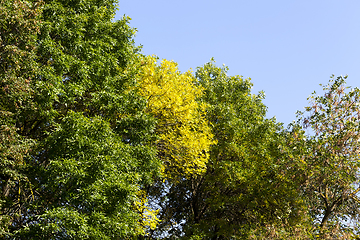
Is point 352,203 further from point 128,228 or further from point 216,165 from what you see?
point 128,228

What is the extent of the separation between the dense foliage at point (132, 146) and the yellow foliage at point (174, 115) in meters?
0.07

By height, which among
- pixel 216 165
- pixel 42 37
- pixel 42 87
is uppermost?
pixel 216 165

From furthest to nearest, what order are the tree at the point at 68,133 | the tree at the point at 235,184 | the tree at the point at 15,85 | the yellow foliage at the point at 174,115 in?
the tree at the point at 235,184 → the yellow foliage at the point at 174,115 → the tree at the point at 68,133 → the tree at the point at 15,85

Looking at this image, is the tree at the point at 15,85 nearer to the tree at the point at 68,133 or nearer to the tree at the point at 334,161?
the tree at the point at 68,133

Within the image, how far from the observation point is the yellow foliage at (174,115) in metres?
18.7

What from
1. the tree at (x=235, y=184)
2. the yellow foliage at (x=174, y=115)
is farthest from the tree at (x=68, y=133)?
the tree at (x=235, y=184)

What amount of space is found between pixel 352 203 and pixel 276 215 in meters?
4.05

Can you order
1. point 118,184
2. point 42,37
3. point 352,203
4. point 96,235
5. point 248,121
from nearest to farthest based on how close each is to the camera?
point 96,235, point 118,184, point 42,37, point 352,203, point 248,121

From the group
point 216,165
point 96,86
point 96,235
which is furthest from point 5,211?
point 216,165

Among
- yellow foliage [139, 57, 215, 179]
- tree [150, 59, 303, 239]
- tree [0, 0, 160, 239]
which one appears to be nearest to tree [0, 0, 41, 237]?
tree [0, 0, 160, 239]

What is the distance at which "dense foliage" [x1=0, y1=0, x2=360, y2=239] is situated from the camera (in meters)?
12.9

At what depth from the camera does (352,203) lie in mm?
19078

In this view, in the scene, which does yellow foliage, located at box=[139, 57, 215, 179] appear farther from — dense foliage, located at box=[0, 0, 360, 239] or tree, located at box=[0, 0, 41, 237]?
tree, located at box=[0, 0, 41, 237]

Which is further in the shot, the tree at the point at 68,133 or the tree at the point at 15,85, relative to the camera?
the tree at the point at 68,133
